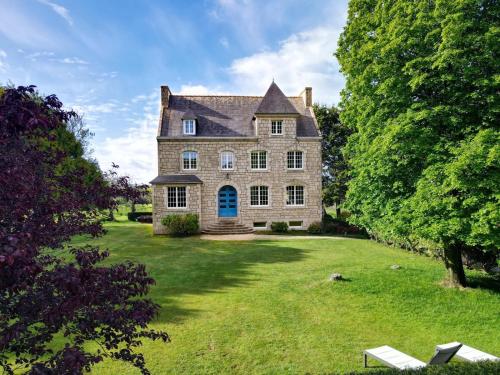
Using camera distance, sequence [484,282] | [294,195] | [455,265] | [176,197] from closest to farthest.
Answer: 1. [455,265]
2. [484,282]
3. [176,197]
4. [294,195]

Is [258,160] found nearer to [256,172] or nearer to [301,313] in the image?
[256,172]

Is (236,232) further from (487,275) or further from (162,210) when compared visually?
(487,275)

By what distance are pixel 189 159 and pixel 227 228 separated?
6.52 m

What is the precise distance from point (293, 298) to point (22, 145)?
9182 mm

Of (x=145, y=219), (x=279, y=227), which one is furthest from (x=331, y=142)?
(x=145, y=219)

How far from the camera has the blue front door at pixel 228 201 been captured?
1078 inches

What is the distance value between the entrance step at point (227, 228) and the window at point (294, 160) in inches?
255

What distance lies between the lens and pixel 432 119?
9.95 meters

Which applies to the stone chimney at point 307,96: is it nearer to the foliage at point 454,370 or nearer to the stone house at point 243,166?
the stone house at point 243,166

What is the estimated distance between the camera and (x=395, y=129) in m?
9.80

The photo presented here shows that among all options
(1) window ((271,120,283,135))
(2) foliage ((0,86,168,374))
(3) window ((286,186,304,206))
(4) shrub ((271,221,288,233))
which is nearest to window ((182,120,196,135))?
(1) window ((271,120,283,135))

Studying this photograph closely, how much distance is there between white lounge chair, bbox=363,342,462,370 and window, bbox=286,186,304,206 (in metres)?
20.8

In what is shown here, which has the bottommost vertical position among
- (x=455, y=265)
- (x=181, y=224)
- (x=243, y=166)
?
(x=455, y=265)

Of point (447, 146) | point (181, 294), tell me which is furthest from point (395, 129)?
point (181, 294)
